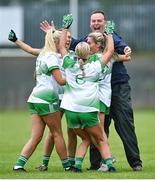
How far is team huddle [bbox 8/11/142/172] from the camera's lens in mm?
12242

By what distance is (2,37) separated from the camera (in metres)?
41.7

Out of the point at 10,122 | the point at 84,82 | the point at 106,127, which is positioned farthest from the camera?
the point at 10,122

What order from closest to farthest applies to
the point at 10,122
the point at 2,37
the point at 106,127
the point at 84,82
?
the point at 84,82 < the point at 106,127 < the point at 10,122 < the point at 2,37

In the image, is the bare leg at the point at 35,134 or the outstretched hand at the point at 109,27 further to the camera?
the bare leg at the point at 35,134

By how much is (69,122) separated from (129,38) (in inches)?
1169

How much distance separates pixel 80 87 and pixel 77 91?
0.21 feet

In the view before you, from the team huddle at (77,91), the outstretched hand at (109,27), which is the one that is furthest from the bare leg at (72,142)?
the outstretched hand at (109,27)

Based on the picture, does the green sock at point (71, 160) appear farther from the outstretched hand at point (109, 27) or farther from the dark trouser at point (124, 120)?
the outstretched hand at point (109, 27)

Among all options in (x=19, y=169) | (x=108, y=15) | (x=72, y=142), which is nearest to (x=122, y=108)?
(x=72, y=142)

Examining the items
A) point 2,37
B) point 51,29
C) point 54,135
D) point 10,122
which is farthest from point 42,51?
point 2,37

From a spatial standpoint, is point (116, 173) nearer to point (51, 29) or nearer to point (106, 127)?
point (106, 127)

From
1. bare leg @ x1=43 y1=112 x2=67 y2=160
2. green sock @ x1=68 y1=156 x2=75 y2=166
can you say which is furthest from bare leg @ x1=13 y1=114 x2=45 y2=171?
green sock @ x1=68 y1=156 x2=75 y2=166

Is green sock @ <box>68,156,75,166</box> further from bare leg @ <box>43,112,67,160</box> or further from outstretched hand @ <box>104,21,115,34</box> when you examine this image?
outstretched hand @ <box>104,21,115,34</box>

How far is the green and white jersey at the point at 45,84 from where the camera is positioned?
12477mm
